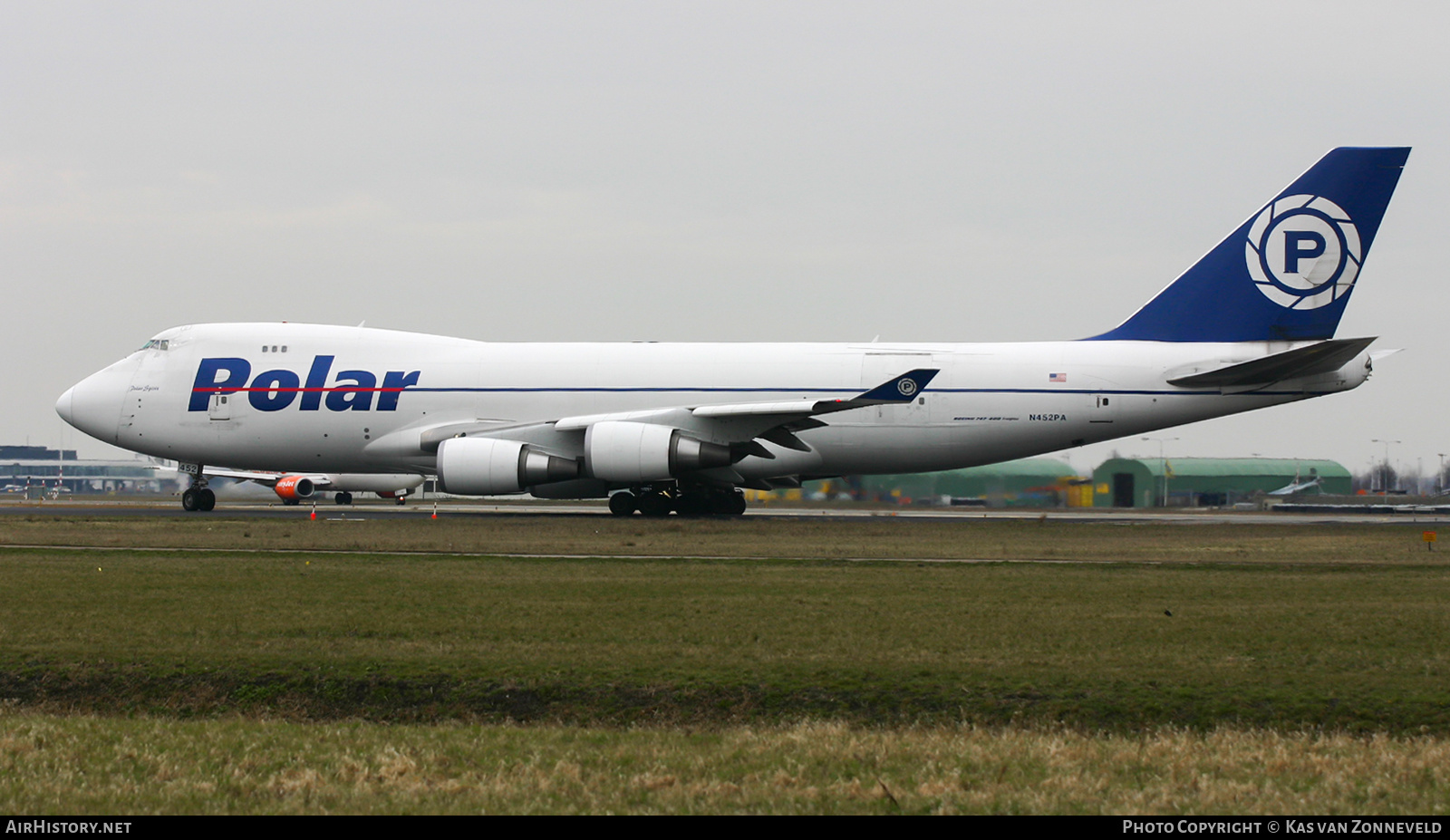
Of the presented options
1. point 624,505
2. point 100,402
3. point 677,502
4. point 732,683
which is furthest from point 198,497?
point 732,683

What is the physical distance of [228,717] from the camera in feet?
32.2

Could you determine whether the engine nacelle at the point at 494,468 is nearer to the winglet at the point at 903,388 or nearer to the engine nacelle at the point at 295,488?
the winglet at the point at 903,388

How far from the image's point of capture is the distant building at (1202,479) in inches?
1641

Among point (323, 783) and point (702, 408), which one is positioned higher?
point (702, 408)

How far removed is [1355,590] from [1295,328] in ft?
56.0

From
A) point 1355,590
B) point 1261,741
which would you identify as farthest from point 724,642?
point 1355,590

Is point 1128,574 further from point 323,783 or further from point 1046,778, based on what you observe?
point 323,783

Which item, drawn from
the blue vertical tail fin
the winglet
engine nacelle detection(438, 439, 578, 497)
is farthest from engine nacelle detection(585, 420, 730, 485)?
the blue vertical tail fin

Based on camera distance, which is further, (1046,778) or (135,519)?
(135,519)

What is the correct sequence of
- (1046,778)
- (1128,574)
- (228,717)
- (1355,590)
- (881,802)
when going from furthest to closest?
(1128,574), (1355,590), (228,717), (1046,778), (881,802)

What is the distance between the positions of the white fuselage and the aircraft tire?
7.10 ft

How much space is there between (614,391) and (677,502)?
325cm

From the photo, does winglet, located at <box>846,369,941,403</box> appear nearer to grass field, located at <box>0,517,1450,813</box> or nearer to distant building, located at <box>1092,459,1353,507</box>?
grass field, located at <box>0,517,1450,813</box>

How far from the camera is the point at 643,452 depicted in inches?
1161
